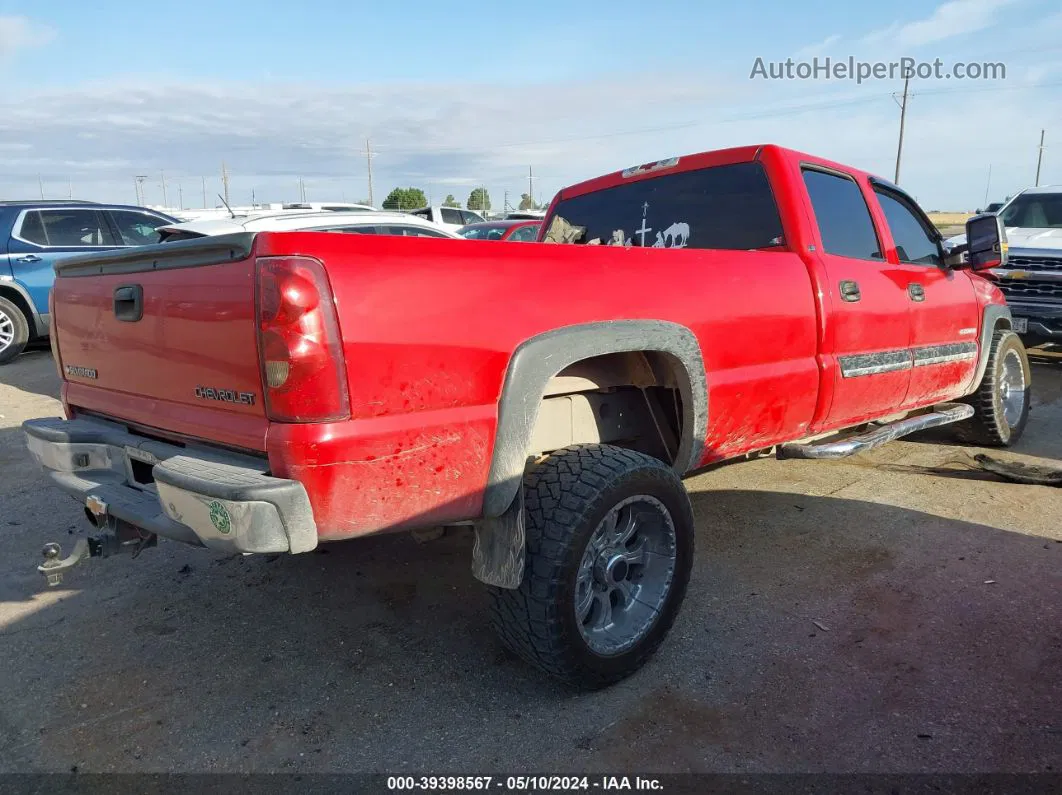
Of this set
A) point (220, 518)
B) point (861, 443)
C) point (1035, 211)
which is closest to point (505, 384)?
point (220, 518)

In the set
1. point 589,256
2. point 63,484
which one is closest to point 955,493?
point 589,256

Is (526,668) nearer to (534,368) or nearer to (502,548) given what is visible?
(502,548)

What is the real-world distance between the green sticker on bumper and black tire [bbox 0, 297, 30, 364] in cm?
848

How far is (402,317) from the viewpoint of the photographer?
83.7 inches

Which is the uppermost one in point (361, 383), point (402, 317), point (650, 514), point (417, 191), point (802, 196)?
point (417, 191)

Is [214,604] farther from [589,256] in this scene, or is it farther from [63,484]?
[589,256]

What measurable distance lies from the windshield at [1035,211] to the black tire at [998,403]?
4.67m

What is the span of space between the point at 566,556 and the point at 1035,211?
32.3ft

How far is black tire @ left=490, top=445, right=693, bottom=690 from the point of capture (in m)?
2.45

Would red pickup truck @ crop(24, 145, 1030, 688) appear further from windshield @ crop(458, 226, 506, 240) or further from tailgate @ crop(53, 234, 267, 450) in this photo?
windshield @ crop(458, 226, 506, 240)

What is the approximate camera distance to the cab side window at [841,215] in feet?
12.5

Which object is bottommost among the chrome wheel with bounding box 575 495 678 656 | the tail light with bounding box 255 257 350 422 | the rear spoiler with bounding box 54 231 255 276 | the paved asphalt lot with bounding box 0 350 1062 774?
the paved asphalt lot with bounding box 0 350 1062 774

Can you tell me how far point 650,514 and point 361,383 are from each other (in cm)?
127

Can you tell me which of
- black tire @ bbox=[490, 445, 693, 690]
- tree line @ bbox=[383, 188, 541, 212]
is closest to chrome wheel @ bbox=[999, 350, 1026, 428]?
black tire @ bbox=[490, 445, 693, 690]
